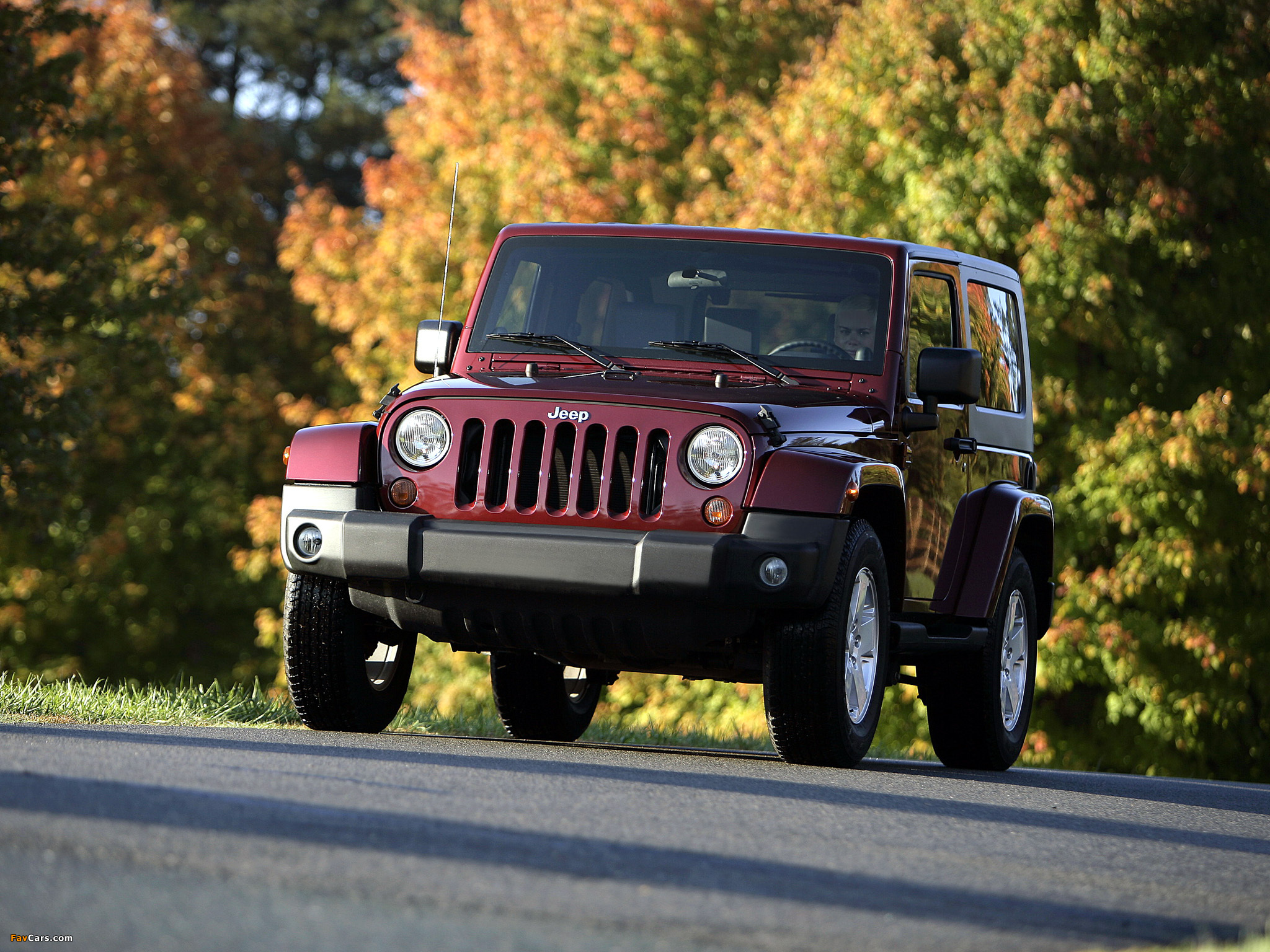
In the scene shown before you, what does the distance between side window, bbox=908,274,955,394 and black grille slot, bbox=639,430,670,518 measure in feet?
4.63

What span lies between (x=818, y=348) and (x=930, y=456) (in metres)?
0.77

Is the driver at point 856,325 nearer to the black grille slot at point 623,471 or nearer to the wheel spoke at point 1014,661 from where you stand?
the black grille slot at point 623,471

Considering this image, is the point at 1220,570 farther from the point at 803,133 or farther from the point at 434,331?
the point at 434,331

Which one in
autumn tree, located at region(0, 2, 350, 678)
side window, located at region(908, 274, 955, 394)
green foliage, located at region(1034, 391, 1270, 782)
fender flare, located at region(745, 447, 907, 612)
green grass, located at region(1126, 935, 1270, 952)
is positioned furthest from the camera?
autumn tree, located at region(0, 2, 350, 678)

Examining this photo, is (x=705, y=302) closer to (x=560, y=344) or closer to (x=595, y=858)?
(x=560, y=344)

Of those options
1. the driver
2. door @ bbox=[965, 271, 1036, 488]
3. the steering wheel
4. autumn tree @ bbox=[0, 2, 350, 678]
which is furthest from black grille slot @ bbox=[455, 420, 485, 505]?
autumn tree @ bbox=[0, 2, 350, 678]

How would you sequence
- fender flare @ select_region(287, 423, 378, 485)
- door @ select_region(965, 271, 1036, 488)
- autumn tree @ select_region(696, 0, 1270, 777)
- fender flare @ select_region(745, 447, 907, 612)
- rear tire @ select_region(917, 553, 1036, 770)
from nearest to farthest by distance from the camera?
fender flare @ select_region(745, 447, 907, 612), fender flare @ select_region(287, 423, 378, 485), rear tire @ select_region(917, 553, 1036, 770), door @ select_region(965, 271, 1036, 488), autumn tree @ select_region(696, 0, 1270, 777)

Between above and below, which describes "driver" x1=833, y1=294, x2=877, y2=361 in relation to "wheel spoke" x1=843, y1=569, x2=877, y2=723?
above

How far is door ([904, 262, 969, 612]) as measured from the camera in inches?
328

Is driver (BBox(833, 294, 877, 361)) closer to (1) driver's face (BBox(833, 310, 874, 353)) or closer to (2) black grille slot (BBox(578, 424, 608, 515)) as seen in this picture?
(1) driver's face (BBox(833, 310, 874, 353))

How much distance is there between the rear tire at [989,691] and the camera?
917 centimetres

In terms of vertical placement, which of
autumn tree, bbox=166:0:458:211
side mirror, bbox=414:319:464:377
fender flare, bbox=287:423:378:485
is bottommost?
fender flare, bbox=287:423:378:485

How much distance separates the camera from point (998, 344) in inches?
386

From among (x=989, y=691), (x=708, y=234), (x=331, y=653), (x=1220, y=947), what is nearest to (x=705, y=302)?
(x=708, y=234)
